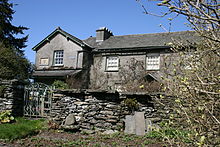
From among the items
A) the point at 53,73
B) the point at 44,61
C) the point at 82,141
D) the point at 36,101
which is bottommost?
the point at 82,141

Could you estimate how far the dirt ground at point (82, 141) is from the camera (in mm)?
5984

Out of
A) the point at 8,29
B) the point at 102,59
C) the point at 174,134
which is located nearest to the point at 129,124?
the point at 174,134

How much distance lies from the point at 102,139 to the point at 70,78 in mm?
10600

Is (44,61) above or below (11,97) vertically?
above

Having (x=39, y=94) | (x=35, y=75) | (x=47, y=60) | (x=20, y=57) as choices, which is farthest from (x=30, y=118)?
(x=47, y=60)

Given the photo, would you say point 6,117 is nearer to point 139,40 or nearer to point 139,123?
point 139,123

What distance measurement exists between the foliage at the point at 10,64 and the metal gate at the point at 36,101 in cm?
325

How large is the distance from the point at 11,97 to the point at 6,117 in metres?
1.19

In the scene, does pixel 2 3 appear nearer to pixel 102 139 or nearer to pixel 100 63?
pixel 100 63

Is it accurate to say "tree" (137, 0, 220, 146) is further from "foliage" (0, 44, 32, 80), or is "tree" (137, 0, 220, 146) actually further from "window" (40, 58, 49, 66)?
"window" (40, 58, 49, 66)

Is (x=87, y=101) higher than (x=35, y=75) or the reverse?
the reverse

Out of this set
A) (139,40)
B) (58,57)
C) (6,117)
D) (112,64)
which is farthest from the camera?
(58,57)

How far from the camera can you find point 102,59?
18.8 meters

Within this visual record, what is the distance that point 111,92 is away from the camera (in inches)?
322
